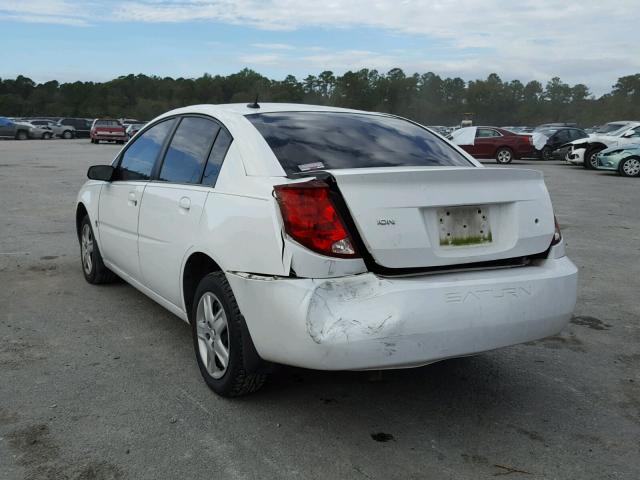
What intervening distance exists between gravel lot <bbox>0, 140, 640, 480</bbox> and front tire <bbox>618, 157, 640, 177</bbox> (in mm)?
15741

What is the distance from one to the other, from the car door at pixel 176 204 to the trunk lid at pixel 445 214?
1004mm

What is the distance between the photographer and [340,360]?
103 inches

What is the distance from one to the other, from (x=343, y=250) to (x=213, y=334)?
1.03 metres

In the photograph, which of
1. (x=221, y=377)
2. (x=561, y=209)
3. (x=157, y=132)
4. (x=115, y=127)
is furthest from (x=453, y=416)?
(x=115, y=127)

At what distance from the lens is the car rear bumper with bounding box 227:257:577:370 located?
2619 mm

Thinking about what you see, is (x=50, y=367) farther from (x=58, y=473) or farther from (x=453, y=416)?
(x=453, y=416)

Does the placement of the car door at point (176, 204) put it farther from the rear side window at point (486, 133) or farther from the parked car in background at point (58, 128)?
the parked car in background at point (58, 128)

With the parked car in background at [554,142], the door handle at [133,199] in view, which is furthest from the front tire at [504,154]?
the door handle at [133,199]

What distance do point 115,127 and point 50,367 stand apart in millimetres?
37742

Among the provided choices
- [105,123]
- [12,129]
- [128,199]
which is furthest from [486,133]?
[12,129]

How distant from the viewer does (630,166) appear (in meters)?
19.1

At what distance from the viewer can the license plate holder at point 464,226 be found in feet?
9.52

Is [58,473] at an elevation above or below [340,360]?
below

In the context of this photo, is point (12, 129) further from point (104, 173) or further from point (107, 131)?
point (104, 173)
